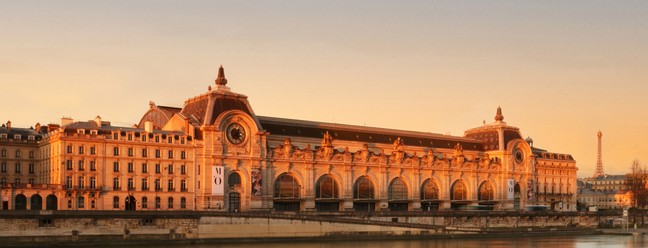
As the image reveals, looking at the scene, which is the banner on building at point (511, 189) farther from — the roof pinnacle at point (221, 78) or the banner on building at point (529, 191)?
the roof pinnacle at point (221, 78)

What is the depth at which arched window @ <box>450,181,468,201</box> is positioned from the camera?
156375 mm

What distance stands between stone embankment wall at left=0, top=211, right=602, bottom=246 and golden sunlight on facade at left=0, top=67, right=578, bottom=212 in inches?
477

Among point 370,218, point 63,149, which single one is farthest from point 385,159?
point 63,149

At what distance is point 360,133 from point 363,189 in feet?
40.5

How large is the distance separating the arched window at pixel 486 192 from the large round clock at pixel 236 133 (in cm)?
5634

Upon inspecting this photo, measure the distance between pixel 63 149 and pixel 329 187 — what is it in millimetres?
47200

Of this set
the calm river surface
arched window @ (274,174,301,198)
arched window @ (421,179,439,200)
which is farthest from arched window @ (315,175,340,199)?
the calm river surface

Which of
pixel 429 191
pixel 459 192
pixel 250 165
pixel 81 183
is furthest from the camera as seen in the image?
pixel 459 192

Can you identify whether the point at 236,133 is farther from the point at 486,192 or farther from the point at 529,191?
the point at 529,191

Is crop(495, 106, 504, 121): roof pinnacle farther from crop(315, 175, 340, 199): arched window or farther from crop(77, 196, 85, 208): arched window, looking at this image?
crop(77, 196, 85, 208): arched window

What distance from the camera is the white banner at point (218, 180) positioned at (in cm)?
12204

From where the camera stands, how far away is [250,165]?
126938 millimetres

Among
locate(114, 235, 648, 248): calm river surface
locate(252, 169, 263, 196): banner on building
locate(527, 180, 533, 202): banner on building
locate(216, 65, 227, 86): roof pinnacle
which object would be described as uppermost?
locate(216, 65, 227, 86): roof pinnacle

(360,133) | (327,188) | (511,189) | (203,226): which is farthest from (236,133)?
(511,189)
